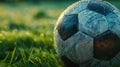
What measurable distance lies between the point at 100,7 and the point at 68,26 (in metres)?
0.50

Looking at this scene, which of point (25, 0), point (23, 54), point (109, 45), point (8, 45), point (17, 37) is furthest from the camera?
point (25, 0)

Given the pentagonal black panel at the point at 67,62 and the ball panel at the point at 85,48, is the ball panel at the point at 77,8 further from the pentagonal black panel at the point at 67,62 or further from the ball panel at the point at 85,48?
the pentagonal black panel at the point at 67,62

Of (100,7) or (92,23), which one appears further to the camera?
(100,7)

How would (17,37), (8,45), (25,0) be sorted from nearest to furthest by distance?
(8,45) < (17,37) < (25,0)

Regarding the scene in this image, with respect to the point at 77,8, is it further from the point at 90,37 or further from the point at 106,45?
the point at 106,45

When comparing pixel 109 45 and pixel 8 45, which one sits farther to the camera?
pixel 8 45

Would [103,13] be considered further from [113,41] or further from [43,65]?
[43,65]

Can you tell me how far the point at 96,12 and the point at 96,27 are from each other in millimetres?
241

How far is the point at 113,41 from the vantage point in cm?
463

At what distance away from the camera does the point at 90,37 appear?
4.61 metres

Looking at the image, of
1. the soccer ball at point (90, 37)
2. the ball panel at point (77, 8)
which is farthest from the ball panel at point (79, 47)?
the ball panel at point (77, 8)

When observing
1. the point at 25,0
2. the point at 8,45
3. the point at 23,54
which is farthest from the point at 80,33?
the point at 25,0

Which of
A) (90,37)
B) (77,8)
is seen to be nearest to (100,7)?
(77,8)

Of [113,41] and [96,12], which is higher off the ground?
[96,12]
